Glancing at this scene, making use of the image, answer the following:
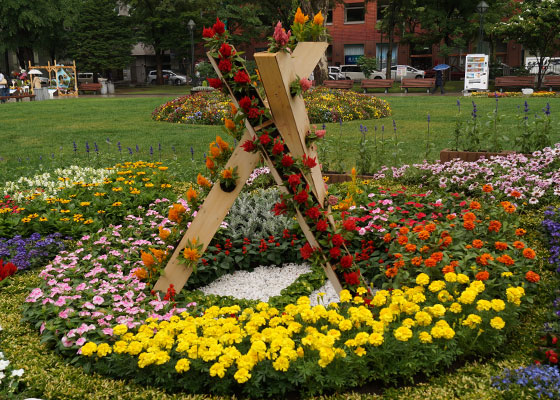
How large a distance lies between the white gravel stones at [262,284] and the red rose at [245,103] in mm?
1722

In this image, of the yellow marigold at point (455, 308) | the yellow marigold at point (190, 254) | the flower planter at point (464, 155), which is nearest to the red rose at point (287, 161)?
the yellow marigold at point (190, 254)

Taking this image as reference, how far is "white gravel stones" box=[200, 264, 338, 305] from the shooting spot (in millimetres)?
4820

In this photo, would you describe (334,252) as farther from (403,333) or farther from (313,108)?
(313,108)

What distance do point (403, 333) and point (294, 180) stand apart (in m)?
1.20

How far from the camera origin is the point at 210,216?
424 centimetres

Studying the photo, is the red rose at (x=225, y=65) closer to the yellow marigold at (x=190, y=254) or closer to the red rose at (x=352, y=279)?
the yellow marigold at (x=190, y=254)

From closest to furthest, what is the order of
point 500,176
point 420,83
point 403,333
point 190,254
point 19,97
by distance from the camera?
point 403,333
point 190,254
point 500,176
point 19,97
point 420,83

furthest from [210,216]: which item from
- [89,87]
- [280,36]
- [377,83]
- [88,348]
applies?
[89,87]

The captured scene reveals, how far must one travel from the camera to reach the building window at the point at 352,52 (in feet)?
167

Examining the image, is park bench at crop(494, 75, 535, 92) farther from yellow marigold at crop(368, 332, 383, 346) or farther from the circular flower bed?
yellow marigold at crop(368, 332, 383, 346)

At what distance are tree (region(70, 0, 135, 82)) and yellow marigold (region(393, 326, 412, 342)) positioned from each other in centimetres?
4299

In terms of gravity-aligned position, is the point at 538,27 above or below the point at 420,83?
above

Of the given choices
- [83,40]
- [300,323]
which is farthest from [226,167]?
[83,40]

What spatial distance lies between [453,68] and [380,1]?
8958mm
